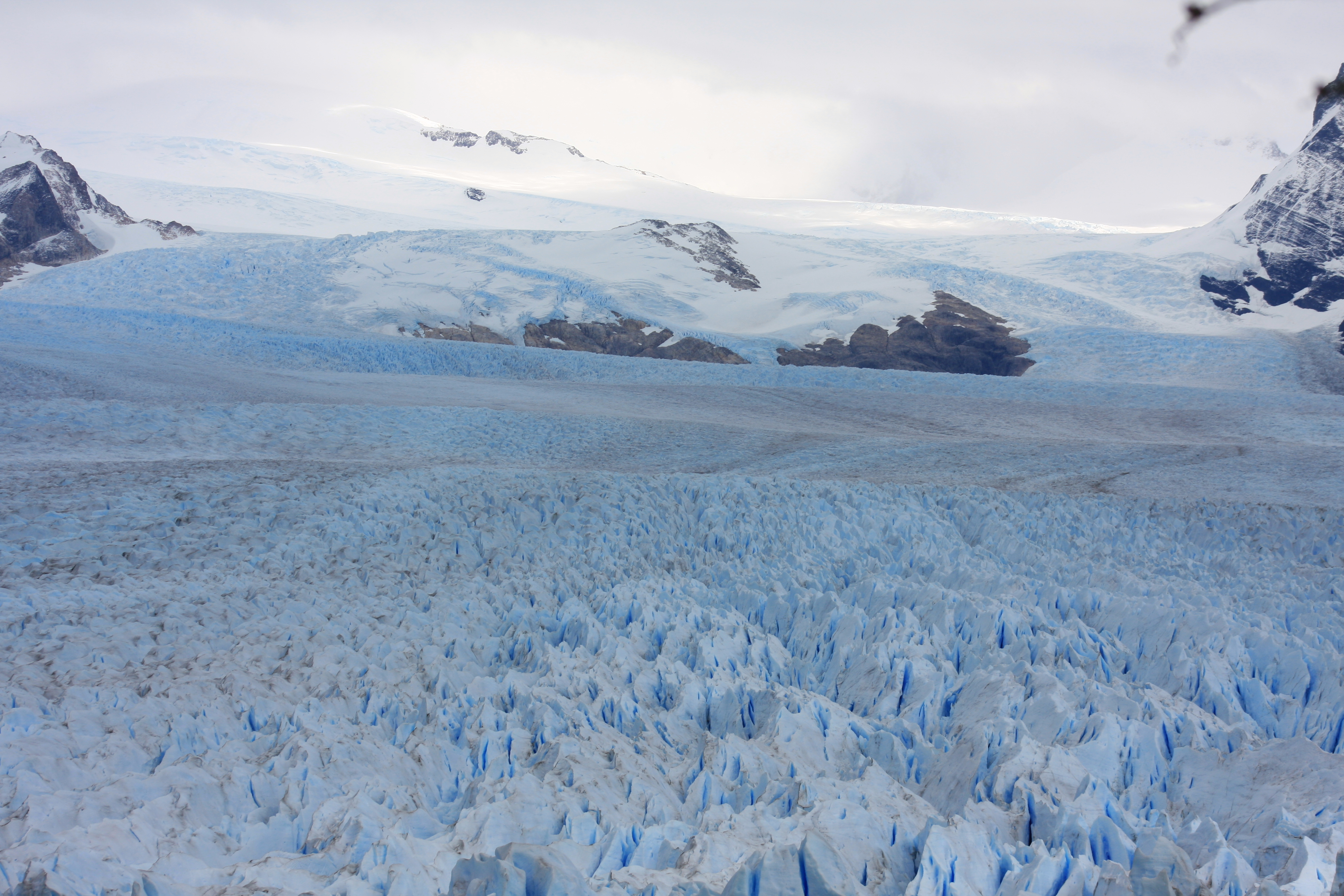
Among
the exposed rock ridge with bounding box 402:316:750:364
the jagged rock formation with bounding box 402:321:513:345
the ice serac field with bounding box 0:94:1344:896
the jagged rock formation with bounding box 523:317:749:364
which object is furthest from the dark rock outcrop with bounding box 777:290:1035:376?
the ice serac field with bounding box 0:94:1344:896

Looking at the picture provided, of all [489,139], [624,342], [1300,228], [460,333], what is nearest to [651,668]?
[624,342]

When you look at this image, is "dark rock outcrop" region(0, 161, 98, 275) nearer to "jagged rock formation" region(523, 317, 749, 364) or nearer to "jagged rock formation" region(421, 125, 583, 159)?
"jagged rock formation" region(523, 317, 749, 364)

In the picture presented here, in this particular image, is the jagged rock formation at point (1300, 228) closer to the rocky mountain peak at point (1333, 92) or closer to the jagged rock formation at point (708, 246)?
the jagged rock formation at point (708, 246)

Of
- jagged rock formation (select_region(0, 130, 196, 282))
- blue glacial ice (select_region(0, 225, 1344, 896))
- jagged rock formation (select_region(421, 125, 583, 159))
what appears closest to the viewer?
blue glacial ice (select_region(0, 225, 1344, 896))

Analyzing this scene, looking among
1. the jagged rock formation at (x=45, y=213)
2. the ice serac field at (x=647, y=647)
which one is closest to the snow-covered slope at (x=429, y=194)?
the jagged rock formation at (x=45, y=213)

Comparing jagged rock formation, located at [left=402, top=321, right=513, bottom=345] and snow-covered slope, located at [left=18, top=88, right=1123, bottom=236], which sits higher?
snow-covered slope, located at [left=18, top=88, right=1123, bottom=236]

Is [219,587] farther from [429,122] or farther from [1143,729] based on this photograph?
[429,122]
